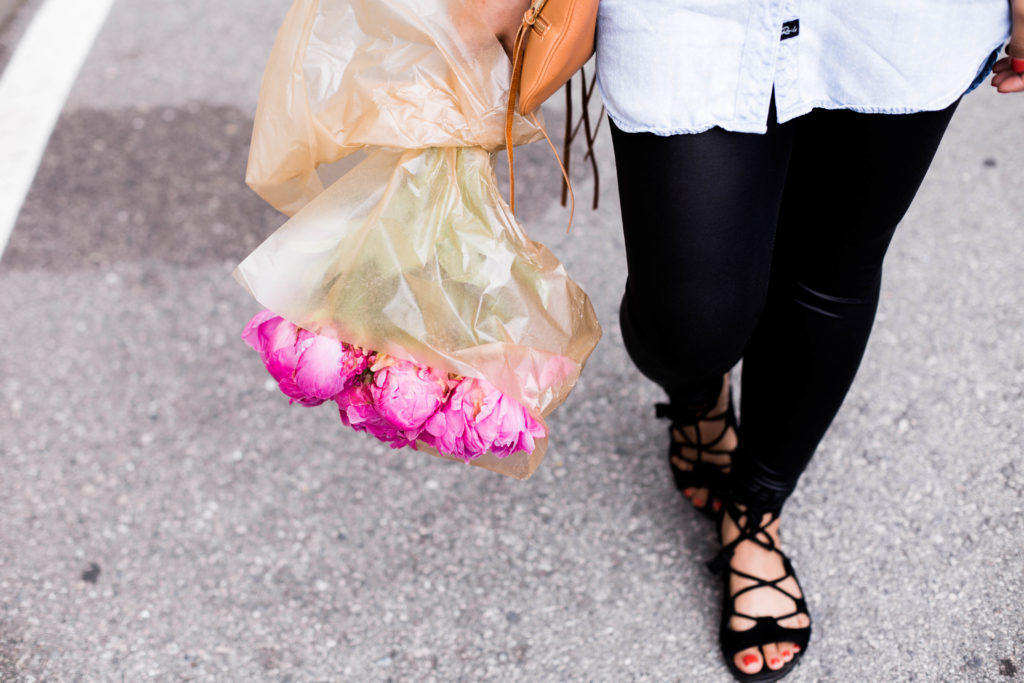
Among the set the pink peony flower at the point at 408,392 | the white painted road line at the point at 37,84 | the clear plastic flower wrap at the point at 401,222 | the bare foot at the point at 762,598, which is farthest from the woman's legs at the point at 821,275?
the white painted road line at the point at 37,84

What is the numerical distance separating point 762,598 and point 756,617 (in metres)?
0.04

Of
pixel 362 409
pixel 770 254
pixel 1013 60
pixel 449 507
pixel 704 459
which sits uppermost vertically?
pixel 1013 60

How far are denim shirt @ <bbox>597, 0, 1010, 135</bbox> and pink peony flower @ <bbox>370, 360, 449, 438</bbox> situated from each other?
41cm

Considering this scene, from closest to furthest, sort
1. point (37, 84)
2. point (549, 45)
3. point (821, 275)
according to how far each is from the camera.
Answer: point (549, 45) → point (821, 275) → point (37, 84)

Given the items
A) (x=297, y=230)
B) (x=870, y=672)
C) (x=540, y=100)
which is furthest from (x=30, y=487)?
(x=870, y=672)

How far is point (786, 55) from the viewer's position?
37.2 inches

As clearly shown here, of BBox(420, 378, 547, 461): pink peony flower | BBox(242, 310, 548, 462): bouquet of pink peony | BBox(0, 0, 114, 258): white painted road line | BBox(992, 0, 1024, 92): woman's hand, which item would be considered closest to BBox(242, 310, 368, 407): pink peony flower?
BBox(242, 310, 548, 462): bouquet of pink peony

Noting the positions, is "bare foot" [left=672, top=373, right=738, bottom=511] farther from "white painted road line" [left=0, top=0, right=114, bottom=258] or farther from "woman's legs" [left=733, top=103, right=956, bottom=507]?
"white painted road line" [left=0, top=0, right=114, bottom=258]

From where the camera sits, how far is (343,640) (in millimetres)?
1482

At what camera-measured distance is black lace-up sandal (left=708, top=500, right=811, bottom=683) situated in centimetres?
139

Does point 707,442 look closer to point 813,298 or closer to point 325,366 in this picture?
point 813,298

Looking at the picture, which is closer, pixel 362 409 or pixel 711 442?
pixel 362 409

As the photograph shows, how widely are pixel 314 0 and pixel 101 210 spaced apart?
1553 millimetres

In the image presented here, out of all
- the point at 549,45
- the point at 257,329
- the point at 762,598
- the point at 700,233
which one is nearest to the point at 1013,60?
the point at 700,233
